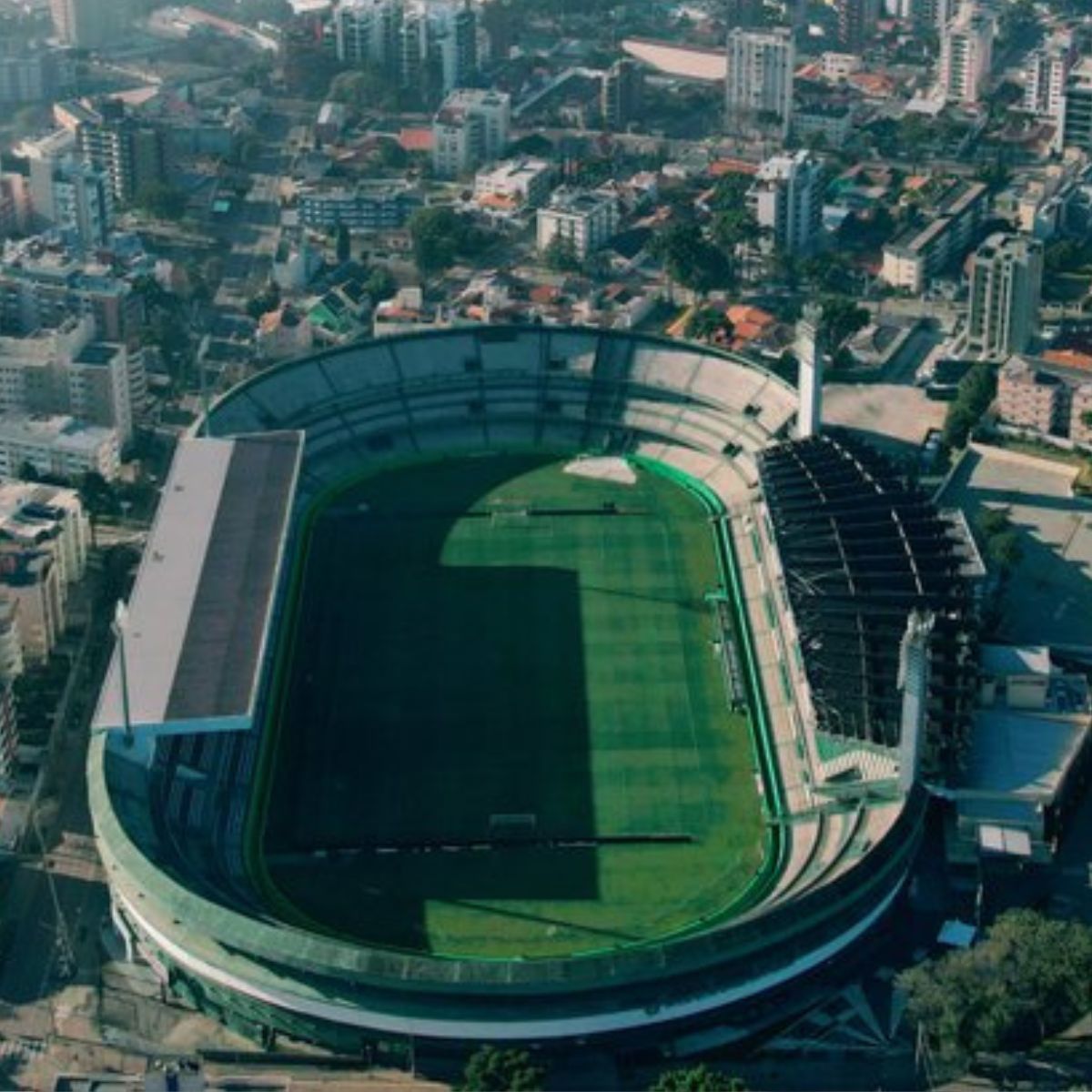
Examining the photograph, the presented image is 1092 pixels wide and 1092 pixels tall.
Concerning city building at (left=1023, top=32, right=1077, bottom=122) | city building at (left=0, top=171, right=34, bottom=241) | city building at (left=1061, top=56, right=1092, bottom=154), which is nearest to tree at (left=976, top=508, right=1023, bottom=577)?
city building at (left=1061, top=56, right=1092, bottom=154)

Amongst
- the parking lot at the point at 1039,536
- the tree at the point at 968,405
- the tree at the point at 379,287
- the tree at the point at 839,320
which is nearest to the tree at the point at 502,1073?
the parking lot at the point at 1039,536

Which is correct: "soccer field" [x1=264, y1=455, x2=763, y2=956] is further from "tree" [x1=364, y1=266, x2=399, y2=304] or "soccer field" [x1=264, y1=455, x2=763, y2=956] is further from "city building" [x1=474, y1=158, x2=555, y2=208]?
"city building" [x1=474, y1=158, x2=555, y2=208]

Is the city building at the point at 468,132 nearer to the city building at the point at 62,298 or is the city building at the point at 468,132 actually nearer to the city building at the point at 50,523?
the city building at the point at 62,298

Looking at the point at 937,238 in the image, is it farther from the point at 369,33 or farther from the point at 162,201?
the point at 369,33

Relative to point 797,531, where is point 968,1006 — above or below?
below

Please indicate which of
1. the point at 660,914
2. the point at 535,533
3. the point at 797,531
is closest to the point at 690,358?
the point at 535,533

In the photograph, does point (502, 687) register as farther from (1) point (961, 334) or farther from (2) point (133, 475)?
(1) point (961, 334)
